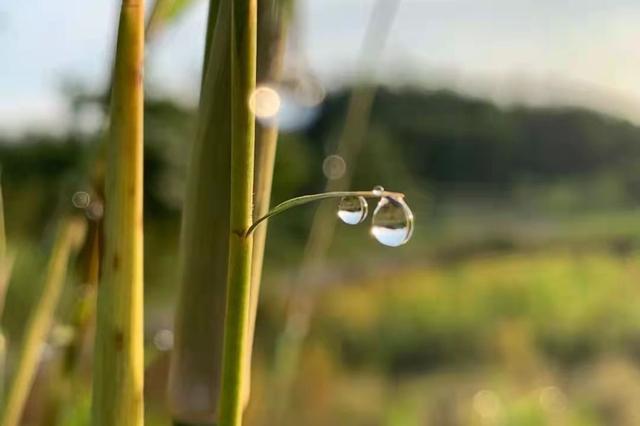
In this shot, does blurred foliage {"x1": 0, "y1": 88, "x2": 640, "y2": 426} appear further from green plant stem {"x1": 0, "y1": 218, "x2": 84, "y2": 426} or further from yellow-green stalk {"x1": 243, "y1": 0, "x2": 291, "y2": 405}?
yellow-green stalk {"x1": 243, "y1": 0, "x2": 291, "y2": 405}

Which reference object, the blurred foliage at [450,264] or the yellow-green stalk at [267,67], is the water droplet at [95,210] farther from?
the blurred foliage at [450,264]

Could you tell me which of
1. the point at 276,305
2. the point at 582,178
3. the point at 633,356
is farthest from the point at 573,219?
the point at 276,305

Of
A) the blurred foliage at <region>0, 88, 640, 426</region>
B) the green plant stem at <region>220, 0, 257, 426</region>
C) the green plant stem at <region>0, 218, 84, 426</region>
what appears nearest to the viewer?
the green plant stem at <region>220, 0, 257, 426</region>

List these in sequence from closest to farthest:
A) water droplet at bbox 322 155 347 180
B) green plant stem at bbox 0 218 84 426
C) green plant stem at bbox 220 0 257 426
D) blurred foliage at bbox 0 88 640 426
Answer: green plant stem at bbox 220 0 257 426, green plant stem at bbox 0 218 84 426, water droplet at bbox 322 155 347 180, blurred foliage at bbox 0 88 640 426

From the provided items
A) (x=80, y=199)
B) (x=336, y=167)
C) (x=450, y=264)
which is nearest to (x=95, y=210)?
(x=80, y=199)

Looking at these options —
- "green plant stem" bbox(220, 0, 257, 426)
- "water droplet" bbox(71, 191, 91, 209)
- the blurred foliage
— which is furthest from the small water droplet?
the blurred foliage

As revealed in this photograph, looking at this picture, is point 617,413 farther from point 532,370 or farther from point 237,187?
point 237,187

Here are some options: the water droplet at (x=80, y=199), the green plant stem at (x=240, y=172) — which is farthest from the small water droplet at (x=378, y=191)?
the water droplet at (x=80, y=199)

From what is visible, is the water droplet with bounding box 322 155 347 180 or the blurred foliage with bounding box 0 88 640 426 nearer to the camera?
the water droplet with bounding box 322 155 347 180

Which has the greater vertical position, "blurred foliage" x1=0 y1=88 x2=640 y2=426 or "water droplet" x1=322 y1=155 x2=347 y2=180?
"water droplet" x1=322 y1=155 x2=347 y2=180
